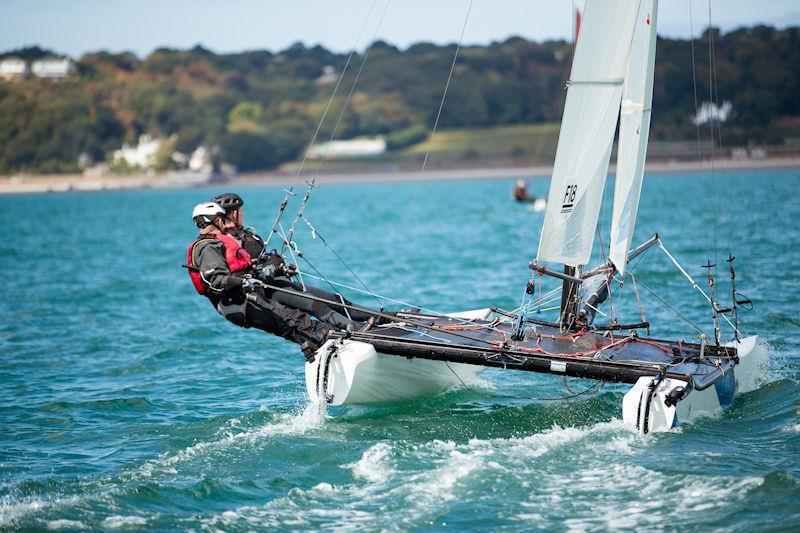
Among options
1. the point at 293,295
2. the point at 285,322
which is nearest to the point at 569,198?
the point at 293,295

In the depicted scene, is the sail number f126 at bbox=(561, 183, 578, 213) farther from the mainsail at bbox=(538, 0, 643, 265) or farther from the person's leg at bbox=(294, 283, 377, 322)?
the person's leg at bbox=(294, 283, 377, 322)

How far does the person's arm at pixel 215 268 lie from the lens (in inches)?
340

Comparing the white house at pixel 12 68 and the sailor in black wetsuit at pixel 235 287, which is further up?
the white house at pixel 12 68

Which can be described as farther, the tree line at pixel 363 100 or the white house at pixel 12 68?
the white house at pixel 12 68

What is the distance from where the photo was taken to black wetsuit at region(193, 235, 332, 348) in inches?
341

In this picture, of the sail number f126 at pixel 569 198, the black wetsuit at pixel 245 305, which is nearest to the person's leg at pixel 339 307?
the black wetsuit at pixel 245 305

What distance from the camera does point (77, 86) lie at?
158375 mm

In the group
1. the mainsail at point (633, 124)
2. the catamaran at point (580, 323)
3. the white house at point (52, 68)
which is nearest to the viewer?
the catamaran at point (580, 323)

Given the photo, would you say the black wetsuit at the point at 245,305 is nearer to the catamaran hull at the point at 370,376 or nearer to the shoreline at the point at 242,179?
the catamaran hull at the point at 370,376

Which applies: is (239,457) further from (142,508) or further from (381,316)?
(381,316)

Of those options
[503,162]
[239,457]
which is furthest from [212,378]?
[503,162]

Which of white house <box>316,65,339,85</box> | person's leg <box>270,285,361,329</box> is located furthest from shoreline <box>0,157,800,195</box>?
person's leg <box>270,285,361,329</box>

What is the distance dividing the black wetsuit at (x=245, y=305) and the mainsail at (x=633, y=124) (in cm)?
279

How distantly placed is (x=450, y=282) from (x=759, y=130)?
337ft
